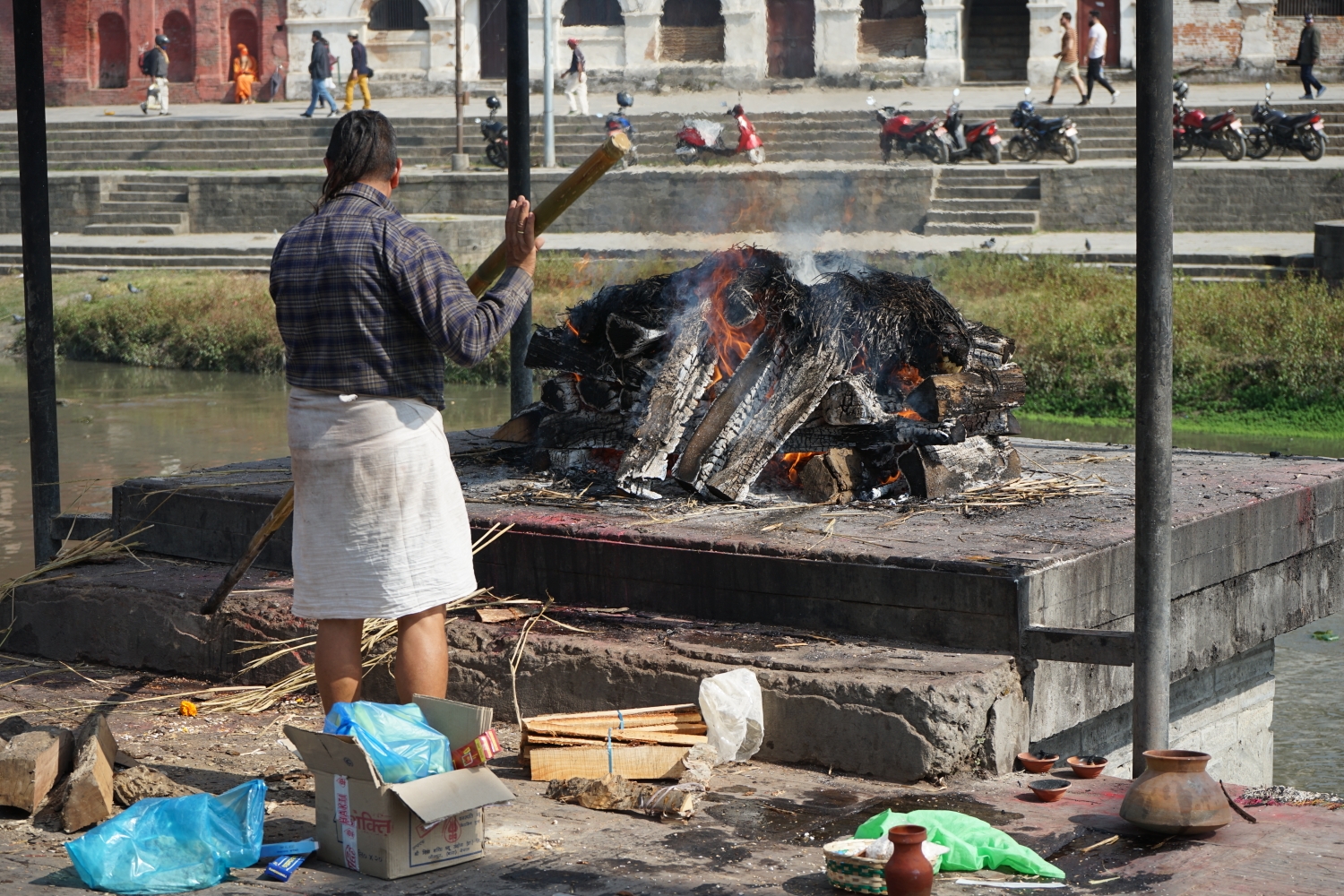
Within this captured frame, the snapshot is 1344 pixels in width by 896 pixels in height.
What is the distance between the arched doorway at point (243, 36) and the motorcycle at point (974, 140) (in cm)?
1945

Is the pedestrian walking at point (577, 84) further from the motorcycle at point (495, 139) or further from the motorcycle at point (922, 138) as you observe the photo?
the motorcycle at point (922, 138)

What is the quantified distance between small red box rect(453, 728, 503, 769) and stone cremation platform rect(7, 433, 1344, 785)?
3.29ft

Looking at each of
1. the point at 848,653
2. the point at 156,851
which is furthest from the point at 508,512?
the point at 156,851

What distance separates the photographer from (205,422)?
14.9 meters

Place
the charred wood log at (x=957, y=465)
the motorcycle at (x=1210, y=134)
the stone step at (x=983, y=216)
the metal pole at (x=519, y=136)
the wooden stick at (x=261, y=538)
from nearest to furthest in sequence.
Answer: the wooden stick at (x=261, y=538) < the charred wood log at (x=957, y=465) < the metal pole at (x=519, y=136) < the stone step at (x=983, y=216) < the motorcycle at (x=1210, y=134)

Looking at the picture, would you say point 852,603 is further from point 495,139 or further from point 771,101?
point 771,101

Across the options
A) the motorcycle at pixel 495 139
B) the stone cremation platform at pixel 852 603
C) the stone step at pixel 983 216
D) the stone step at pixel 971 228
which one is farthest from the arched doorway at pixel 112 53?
the stone cremation platform at pixel 852 603

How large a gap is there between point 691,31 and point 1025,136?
11851mm

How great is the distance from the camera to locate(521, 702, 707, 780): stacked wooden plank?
163 inches

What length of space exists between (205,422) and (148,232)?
11.9m

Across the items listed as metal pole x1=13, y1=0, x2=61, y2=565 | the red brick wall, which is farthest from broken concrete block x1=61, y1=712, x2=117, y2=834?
the red brick wall

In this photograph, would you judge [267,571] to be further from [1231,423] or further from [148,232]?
[148,232]

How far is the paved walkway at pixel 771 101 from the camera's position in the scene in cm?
2827

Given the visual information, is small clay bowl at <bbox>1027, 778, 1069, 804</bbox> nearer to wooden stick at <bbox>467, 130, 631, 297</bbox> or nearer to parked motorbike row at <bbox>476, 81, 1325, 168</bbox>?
wooden stick at <bbox>467, 130, 631, 297</bbox>
